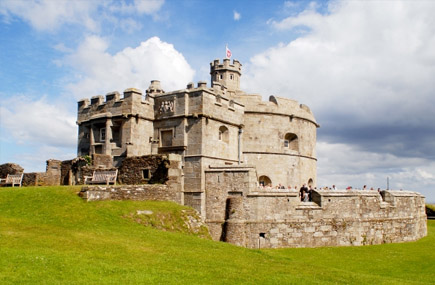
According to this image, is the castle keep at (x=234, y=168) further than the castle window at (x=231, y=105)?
No

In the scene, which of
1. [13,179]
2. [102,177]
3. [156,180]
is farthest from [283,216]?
[13,179]

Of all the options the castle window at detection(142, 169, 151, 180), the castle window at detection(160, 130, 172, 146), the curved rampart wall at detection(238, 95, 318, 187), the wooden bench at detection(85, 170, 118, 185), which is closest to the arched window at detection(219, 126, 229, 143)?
the curved rampart wall at detection(238, 95, 318, 187)

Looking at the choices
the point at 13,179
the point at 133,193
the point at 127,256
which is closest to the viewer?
the point at 127,256

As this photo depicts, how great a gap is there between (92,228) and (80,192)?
14.7 feet

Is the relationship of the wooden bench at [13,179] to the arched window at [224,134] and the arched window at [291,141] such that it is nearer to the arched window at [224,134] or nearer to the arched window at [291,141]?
the arched window at [224,134]

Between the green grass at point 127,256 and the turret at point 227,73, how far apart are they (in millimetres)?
19368

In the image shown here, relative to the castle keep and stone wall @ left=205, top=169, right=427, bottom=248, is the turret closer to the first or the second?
the castle keep

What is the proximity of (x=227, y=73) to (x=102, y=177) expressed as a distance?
18.9 m

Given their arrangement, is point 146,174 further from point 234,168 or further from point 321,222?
point 321,222

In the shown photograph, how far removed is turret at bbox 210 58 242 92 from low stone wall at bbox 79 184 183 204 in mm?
16690

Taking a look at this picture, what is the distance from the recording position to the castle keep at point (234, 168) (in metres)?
26.7

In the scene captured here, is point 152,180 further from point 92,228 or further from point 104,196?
point 92,228

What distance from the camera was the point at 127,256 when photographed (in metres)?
14.5

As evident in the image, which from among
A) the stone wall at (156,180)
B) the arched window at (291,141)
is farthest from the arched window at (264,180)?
the stone wall at (156,180)
